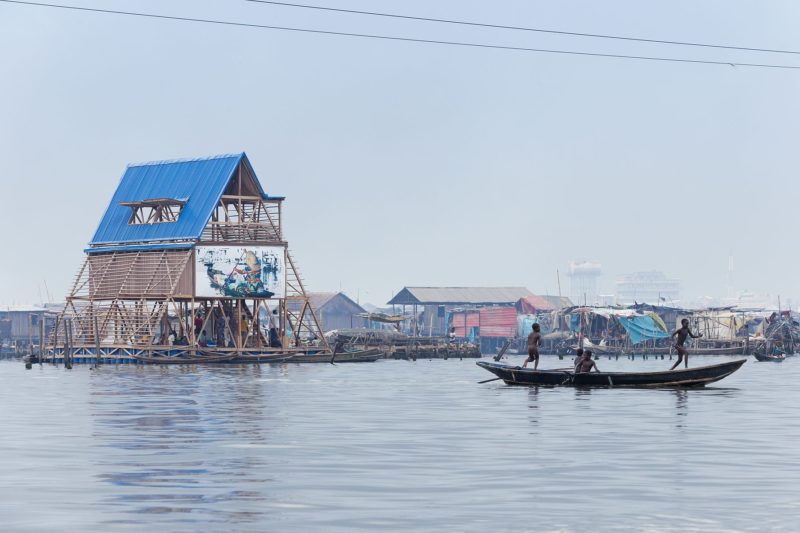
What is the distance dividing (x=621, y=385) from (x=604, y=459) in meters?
20.6

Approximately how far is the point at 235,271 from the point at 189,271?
8.88ft

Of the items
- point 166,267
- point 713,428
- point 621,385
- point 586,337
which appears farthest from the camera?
point 586,337

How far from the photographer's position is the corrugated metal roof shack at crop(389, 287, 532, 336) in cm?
14450

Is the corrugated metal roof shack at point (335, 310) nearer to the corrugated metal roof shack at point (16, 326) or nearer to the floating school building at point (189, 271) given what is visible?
the corrugated metal roof shack at point (16, 326)

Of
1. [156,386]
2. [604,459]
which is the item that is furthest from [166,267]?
[604,459]

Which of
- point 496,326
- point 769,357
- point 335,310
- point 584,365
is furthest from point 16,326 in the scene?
point 584,365

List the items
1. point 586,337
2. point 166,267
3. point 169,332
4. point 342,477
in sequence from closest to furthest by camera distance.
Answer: point 342,477, point 166,267, point 169,332, point 586,337

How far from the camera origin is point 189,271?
84000mm

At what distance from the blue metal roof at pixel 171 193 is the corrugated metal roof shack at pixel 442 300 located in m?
53.5

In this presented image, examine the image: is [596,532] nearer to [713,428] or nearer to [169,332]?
[713,428]

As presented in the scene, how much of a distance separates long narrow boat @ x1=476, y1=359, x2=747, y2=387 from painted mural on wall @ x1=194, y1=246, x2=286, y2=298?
135ft

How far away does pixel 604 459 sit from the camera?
23.1 metres

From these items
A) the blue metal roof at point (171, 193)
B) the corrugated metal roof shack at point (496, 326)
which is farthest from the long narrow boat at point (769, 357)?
the blue metal roof at point (171, 193)

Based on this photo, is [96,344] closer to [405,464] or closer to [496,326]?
[405,464]
